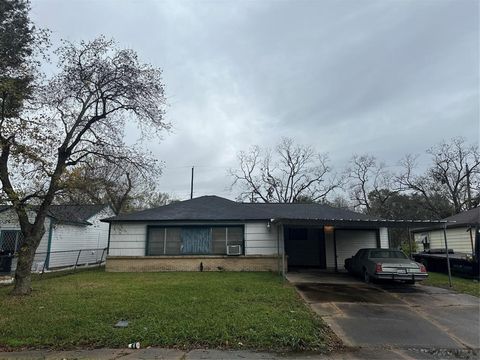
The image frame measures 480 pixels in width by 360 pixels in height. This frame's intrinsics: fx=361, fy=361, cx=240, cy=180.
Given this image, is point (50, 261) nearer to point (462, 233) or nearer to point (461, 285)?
point (461, 285)

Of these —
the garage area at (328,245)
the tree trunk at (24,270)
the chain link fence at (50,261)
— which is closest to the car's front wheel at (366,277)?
the garage area at (328,245)

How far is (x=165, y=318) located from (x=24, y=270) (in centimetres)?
581

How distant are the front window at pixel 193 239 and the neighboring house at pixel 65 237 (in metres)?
3.76

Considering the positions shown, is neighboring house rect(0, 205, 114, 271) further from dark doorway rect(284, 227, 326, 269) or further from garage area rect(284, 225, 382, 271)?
garage area rect(284, 225, 382, 271)

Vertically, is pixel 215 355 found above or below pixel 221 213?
below

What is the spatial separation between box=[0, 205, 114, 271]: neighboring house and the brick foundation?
341 cm

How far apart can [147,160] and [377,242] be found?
12.6m

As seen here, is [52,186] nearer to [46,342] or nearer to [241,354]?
[46,342]

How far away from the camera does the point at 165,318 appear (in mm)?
7422

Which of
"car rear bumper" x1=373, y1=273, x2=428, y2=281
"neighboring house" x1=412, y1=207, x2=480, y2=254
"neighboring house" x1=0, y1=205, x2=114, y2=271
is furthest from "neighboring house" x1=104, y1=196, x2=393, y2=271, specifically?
"neighboring house" x1=412, y1=207, x2=480, y2=254

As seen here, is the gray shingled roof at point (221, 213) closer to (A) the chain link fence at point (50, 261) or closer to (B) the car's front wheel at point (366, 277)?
(B) the car's front wheel at point (366, 277)

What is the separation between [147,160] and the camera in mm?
12805

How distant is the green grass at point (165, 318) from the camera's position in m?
6.32

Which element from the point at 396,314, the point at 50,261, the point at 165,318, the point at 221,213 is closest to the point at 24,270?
the point at 165,318
